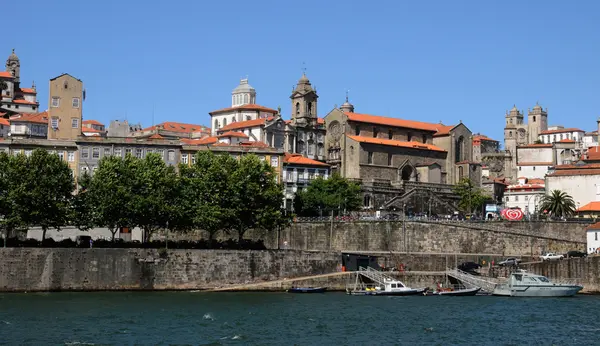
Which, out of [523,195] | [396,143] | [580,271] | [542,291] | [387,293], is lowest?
[387,293]

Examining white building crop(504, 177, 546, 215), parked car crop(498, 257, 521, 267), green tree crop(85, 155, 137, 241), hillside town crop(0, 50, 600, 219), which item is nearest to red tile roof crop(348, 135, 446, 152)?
hillside town crop(0, 50, 600, 219)

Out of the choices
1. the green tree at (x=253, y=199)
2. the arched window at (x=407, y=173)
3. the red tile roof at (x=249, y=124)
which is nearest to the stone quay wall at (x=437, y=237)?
the green tree at (x=253, y=199)

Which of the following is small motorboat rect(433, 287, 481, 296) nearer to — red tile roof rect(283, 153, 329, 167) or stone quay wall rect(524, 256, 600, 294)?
stone quay wall rect(524, 256, 600, 294)

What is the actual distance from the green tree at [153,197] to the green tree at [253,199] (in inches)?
205

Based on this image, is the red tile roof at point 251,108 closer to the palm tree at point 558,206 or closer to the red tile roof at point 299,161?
the red tile roof at point 299,161

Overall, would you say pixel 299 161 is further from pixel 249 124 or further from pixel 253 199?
pixel 253 199

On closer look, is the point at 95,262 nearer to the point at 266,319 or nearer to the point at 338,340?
the point at 266,319

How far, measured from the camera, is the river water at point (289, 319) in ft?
175

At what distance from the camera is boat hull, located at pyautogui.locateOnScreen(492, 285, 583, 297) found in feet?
249

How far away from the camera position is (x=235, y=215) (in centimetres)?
8475

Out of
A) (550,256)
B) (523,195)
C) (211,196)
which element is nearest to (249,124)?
(523,195)

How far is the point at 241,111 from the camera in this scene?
6457 inches

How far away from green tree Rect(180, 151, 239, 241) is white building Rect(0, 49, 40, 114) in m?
73.3

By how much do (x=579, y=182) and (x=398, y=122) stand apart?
33.1 meters
